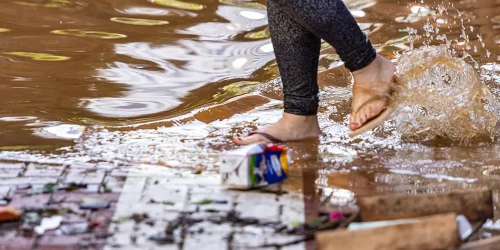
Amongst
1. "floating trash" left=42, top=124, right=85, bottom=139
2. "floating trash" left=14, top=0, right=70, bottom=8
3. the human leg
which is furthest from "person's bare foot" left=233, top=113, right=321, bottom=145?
"floating trash" left=14, top=0, right=70, bottom=8

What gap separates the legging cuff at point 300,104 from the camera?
11.0ft

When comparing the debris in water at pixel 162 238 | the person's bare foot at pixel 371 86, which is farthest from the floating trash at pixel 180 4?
the debris in water at pixel 162 238

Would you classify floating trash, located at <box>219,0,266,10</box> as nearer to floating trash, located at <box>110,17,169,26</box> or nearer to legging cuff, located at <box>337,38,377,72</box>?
floating trash, located at <box>110,17,169,26</box>

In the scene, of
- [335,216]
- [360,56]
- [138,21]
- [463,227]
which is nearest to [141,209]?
[335,216]

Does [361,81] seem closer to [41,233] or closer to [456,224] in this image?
[456,224]

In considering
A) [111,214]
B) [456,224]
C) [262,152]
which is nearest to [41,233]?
[111,214]

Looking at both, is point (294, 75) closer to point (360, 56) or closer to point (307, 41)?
point (307, 41)

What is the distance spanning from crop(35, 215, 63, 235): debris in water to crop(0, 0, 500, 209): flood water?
65 centimetres

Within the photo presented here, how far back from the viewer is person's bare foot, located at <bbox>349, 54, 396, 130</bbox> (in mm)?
3195

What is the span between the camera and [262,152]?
2746 millimetres

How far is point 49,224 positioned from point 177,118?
1502mm

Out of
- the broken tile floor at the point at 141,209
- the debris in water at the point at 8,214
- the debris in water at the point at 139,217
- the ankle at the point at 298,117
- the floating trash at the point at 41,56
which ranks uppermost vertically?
the floating trash at the point at 41,56

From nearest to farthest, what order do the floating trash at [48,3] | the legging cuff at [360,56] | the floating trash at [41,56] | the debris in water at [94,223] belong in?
the debris in water at [94,223] → the legging cuff at [360,56] → the floating trash at [41,56] → the floating trash at [48,3]

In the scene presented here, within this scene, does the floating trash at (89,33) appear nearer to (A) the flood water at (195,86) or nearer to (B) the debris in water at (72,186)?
(A) the flood water at (195,86)
